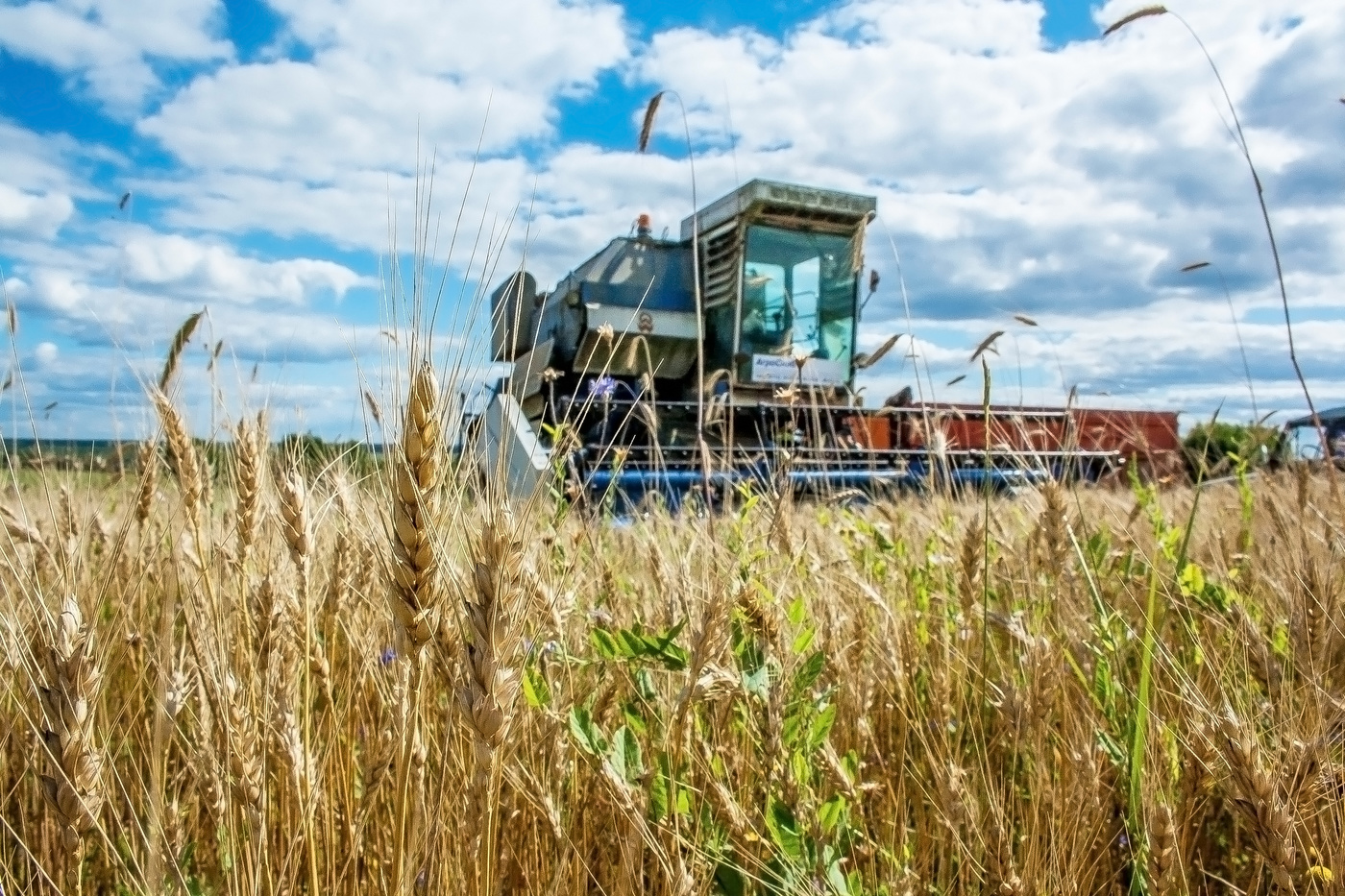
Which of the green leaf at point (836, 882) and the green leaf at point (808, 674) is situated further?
the green leaf at point (808, 674)

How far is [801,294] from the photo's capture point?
10977 millimetres

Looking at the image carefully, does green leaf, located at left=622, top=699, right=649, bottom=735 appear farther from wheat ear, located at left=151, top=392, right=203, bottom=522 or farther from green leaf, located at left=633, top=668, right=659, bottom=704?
wheat ear, located at left=151, top=392, right=203, bottom=522

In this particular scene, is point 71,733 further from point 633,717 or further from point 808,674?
point 808,674

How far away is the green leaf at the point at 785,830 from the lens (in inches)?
38.0

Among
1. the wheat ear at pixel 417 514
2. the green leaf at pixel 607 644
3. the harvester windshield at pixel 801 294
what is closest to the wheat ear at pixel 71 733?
the wheat ear at pixel 417 514

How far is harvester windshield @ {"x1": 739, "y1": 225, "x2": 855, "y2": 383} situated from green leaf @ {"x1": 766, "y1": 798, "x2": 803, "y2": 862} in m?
9.72

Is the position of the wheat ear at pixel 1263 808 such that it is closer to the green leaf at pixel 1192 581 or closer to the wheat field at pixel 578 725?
the wheat field at pixel 578 725

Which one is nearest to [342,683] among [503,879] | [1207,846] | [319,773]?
[503,879]

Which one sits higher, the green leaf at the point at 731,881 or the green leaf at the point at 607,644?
the green leaf at the point at 607,644

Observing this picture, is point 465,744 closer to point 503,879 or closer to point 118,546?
point 503,879

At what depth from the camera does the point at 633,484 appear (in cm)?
835

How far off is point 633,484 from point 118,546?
24.2ft

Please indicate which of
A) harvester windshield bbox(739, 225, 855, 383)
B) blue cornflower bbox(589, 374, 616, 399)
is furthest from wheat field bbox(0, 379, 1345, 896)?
harvester windshield bbox(739, 225, 855, 383)

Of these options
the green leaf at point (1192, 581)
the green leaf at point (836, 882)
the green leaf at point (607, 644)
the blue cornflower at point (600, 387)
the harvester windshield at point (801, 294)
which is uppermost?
the harvester windshield at point (801, 294)
